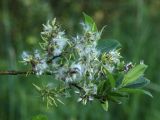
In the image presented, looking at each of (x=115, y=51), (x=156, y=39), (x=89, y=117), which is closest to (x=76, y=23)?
(x=156, y=39)

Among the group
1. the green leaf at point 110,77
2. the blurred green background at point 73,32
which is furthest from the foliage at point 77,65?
the blurred green background at point 73,32

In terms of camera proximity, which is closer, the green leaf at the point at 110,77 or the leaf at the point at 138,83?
the green leaf at the point at 110,77

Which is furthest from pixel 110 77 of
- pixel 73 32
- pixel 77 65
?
pixel 73 32

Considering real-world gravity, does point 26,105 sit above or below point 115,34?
below

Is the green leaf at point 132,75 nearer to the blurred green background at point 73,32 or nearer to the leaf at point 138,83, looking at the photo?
the leaf at point 138,83

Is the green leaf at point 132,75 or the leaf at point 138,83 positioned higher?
the green leaf at point 132,75

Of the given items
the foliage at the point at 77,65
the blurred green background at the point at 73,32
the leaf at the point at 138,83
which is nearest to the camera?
the foliage at the point at 77,65

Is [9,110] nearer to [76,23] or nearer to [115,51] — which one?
[76,23]

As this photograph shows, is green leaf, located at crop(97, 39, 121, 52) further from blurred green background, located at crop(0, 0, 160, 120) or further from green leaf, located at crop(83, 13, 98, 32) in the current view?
blurred green background, located at crop(0, 0, 160, 120)

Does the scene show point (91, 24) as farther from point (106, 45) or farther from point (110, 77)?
point (110, 77)
